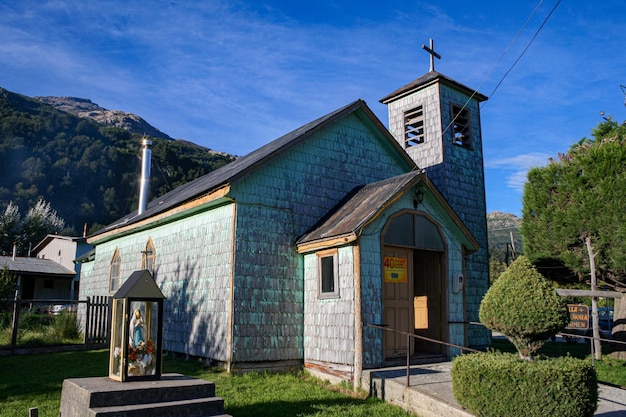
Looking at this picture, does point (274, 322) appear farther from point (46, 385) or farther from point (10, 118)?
point (10, 118)

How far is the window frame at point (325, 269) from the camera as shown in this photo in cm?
1106

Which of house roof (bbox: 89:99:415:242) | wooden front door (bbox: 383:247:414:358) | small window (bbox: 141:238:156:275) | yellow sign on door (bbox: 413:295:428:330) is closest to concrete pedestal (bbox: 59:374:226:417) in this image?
wooden front door (bbox: 383:247:414:358)

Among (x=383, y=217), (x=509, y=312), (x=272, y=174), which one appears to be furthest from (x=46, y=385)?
(x=509, y=312)

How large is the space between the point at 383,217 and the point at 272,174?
296 cm

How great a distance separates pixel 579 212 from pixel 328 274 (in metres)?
10.1

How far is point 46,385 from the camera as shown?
10055 millimetres

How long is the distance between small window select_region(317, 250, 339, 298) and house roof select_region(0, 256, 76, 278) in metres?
32.5

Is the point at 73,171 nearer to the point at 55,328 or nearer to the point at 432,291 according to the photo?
the point at 55,328

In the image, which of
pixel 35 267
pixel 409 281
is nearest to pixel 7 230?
pixel 35 267

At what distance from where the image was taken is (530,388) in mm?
6426

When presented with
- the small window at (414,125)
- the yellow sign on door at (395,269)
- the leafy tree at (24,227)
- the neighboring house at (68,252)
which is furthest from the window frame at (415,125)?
the leafy tree at (24,227)

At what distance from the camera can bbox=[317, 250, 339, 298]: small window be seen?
36.4 feet

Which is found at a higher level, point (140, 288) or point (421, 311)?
point (140, 288)

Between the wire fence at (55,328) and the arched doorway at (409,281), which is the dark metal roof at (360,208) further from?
the wire fence at (55,328)
